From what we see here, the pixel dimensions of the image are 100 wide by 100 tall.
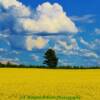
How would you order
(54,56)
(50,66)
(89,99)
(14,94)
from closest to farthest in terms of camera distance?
(89,99), (14,94), (50,66), (54,56)

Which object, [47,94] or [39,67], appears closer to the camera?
[47,94]

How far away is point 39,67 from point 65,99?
42.0 m

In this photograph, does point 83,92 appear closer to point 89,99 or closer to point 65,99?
point 89,99

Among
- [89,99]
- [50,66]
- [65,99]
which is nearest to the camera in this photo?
[65,99]

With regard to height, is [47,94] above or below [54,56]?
below

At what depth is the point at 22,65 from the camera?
5953 centimetres

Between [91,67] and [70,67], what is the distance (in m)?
3.41

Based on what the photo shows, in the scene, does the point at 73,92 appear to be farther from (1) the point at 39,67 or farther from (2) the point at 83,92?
(1) the point at 39,67

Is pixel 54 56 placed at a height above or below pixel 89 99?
above

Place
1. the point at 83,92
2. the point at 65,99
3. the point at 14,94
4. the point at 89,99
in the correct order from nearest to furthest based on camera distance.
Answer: the point at 65,99 < the point at 89,99 < the point at 14,94 < the point at 83,92

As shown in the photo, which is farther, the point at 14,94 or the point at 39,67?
the point at 39,67

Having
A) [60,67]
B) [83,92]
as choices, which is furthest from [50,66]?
[83,92]

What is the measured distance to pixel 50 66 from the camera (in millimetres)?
63875

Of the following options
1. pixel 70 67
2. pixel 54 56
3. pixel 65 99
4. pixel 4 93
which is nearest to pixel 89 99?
pixel 65 99
